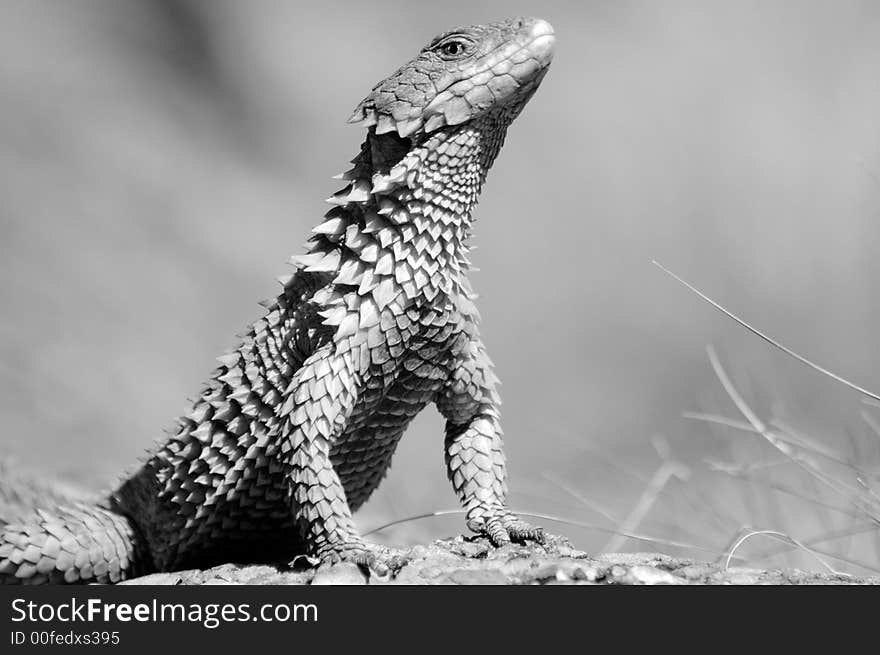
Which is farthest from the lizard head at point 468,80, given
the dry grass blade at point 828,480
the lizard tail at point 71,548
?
the lizard tail at point 71,548

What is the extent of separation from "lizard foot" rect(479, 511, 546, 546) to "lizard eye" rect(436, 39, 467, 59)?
194 cm

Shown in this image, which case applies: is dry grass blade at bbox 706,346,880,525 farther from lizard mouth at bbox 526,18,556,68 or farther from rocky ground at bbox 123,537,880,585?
lizard mouth at bbox 526,18,556,68

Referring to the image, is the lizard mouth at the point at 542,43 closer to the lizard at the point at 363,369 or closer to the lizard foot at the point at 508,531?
the lizard at the point at 363,369

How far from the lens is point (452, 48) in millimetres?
3918

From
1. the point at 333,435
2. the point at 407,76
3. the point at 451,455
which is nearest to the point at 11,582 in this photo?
the point at 333,435

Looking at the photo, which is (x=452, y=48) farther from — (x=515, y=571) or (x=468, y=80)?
(x=515, y=571)

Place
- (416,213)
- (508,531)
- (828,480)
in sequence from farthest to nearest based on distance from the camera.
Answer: (508,531) → (416,213) → (828,480)

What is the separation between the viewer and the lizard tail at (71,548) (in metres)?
4.37

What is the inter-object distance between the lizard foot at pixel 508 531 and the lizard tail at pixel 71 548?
1737mm

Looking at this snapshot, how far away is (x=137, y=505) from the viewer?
4621mm

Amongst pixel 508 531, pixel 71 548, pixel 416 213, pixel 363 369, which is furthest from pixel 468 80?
pixel 71 548

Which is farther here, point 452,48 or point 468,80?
point 452,48

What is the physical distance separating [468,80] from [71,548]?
2.78 m
